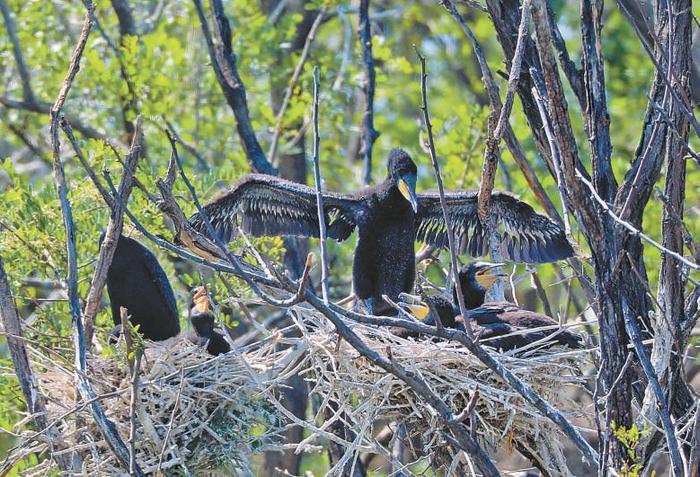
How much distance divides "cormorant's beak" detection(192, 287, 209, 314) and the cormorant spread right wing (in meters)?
0.49

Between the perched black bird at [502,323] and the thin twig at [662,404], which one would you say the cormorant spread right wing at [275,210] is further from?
the thin twig at [662,404]

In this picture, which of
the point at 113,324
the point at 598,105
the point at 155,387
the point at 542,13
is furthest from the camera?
the point at 113,324

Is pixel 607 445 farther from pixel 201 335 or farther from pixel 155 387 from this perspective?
pixel 201 335

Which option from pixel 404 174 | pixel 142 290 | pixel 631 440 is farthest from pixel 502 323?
pixel 142 290

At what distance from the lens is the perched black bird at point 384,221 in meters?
6.87

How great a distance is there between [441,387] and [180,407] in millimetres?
1207

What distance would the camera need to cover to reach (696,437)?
4.20 metres

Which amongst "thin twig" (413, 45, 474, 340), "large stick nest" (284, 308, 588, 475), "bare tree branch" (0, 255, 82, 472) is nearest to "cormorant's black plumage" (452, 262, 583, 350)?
"large stick nest" (284, 308, 588, 475)

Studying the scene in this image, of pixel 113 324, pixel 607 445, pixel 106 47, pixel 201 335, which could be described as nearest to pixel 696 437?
pixel 607 445

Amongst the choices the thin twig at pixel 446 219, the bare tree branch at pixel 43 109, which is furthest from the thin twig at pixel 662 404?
the bare tree branch at pixel 43 109

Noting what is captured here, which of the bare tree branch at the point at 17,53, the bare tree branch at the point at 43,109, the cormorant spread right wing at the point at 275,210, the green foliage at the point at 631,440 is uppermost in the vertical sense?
the bare tree branch at the point at 17,53

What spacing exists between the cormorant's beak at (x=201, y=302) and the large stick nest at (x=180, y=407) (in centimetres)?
50

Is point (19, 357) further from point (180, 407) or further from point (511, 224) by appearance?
point (511, 224)

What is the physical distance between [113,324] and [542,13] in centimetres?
346
